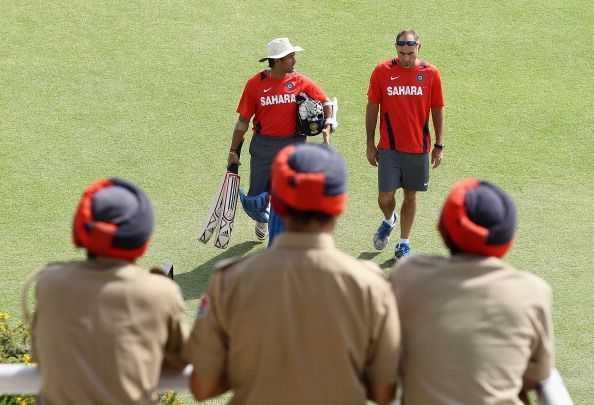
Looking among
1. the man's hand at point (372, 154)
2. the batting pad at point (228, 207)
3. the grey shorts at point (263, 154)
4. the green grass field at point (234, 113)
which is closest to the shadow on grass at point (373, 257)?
the green grass field at point (234, 113)

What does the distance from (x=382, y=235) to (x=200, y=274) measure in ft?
5.17

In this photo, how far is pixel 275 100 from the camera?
8352 millimetres

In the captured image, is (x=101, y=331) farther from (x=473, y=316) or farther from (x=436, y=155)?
(x=436, y=155)

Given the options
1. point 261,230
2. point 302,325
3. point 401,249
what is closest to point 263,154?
point 261,230

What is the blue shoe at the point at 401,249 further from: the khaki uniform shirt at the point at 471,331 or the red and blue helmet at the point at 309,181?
the red and blue helmet at the point at 309,181

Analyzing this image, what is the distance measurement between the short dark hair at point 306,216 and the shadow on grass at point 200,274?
192 inches

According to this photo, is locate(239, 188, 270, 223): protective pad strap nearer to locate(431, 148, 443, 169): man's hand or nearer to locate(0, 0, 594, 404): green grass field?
locate(0, 0, 594, 404): green grass field

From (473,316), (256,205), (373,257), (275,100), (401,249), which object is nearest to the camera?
(473,316)

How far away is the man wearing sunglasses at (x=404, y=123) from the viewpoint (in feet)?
27.7

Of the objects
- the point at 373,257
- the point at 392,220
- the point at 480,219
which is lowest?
the point at 373,257

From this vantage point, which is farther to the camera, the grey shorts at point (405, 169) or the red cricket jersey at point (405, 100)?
the grey shorts at point (405, 169)

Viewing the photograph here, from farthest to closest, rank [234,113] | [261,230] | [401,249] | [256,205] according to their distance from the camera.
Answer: [234,113] → [261,230] → [401,249] → [256,205]

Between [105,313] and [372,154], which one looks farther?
[372,154]

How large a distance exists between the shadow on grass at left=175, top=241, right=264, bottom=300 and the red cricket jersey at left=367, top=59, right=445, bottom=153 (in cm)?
149
